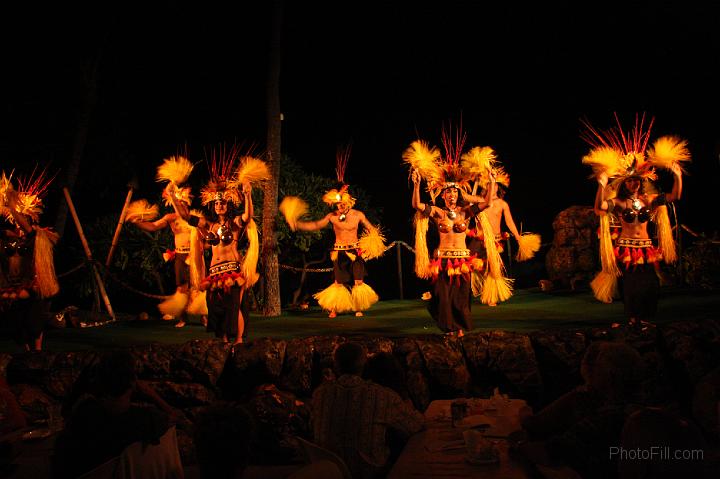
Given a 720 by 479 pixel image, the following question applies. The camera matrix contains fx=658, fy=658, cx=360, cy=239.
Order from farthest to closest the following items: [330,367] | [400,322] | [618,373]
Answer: [400,322]
[330,367]
[618,373]

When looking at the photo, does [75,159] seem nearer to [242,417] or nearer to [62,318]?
[62,318]

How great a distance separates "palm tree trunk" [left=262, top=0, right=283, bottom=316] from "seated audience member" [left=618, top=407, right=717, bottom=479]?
637 cm

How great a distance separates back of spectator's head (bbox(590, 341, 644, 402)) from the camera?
6.75 feet

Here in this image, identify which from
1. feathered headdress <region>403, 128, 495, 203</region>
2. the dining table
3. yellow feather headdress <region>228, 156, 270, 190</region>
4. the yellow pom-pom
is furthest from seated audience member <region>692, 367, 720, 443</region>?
the yellow pom-pom

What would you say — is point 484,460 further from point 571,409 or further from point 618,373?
point 618,373

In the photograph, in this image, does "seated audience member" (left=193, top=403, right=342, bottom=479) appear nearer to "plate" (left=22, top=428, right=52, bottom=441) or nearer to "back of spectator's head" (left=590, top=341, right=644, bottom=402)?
"back of spectator's head" (left=590, top=341, right=644, bottom=402)

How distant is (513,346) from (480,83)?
7.14m

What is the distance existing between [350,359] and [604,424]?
1.03m

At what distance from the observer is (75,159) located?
875cm

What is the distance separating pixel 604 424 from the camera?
207cm

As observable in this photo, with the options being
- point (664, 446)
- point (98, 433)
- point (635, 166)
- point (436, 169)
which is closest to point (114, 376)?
point (98, 433)

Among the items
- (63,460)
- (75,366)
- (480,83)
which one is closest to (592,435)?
(63,460)

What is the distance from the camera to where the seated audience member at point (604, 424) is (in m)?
2.06

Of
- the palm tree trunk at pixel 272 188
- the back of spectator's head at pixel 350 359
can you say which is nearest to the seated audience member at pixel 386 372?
the back of spectator's head at pixel 350 359
